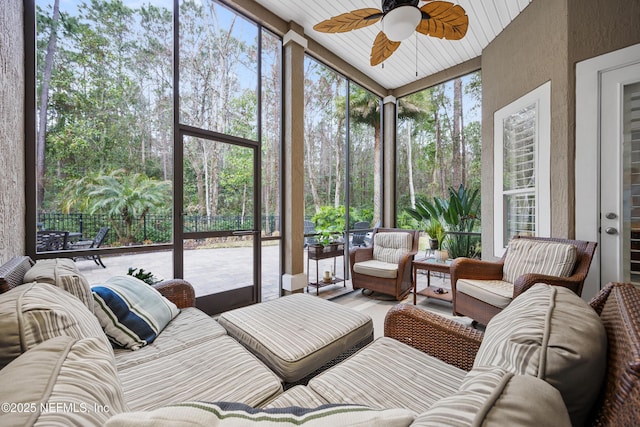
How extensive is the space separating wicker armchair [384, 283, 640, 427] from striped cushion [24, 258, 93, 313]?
63.3 inches

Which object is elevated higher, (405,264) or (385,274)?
(405,264)

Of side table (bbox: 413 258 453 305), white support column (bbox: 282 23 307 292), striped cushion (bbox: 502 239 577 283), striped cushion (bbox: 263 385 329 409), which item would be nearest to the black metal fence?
white support column (bbox: 282 23 307 292)

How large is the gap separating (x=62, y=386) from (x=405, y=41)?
4.30 m

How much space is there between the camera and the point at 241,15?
9.86 feet

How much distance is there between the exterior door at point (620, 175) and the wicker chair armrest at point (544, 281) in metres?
0.48

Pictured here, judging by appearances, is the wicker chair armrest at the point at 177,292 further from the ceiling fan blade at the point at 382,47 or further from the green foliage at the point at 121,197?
the ceiling fan blade at the point at 382,47

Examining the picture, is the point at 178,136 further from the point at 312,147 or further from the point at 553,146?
the point at 553,146

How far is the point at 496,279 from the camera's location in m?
2.63

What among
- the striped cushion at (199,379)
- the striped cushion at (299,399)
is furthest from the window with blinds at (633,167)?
the striped cushion at (199,379)

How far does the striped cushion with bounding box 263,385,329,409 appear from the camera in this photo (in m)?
0.95

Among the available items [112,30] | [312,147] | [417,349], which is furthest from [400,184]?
[112,30]

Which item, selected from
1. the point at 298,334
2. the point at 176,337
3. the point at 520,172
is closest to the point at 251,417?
the point at 298,334

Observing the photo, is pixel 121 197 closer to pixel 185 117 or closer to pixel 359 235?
pixel 185 117

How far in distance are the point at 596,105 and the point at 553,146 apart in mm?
414
